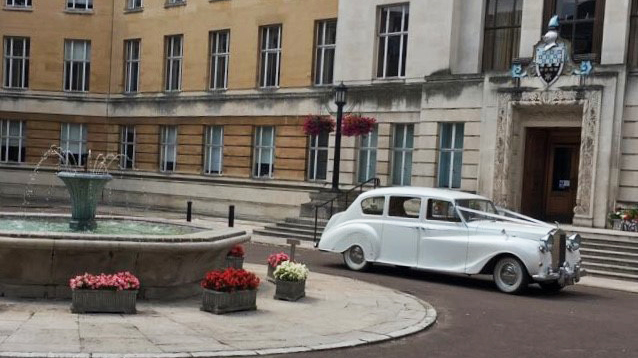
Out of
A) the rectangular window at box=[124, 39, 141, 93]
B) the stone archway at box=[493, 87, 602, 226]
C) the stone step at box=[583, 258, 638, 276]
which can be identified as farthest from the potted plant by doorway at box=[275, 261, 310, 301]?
the rectangular window at box=[124, 39, 141, 93]

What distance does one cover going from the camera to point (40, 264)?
375 inches

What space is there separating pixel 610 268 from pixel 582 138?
177 inches

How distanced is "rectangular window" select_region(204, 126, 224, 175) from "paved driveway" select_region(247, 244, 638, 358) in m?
16.8

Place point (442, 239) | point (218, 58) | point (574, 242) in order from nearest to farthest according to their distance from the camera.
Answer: point (574, 242) < point (442, 239) < point (218, 58)

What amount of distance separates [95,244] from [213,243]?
5.70 feet

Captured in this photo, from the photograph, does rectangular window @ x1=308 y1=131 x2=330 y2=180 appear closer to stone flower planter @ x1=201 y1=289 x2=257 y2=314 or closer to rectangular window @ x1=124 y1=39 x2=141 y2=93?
rectangular window @ x1=124 y1=39 x2=141 y2=93

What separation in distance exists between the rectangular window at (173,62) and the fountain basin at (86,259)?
82.8ft

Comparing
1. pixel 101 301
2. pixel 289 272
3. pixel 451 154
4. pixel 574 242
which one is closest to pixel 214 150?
pixel 451 154

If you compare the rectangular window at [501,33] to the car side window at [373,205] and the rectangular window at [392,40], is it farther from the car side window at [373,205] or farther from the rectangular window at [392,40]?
the car side window at [373,205]

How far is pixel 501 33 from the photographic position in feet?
78.9

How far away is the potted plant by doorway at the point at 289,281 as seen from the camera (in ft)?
36.3

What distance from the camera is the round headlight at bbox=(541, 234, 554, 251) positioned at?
13.4m

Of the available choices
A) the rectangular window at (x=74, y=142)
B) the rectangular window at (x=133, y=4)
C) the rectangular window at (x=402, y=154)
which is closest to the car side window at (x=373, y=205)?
the rectangular window at (x=402, y=154)

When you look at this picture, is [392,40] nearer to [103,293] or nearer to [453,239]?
[453,239]
